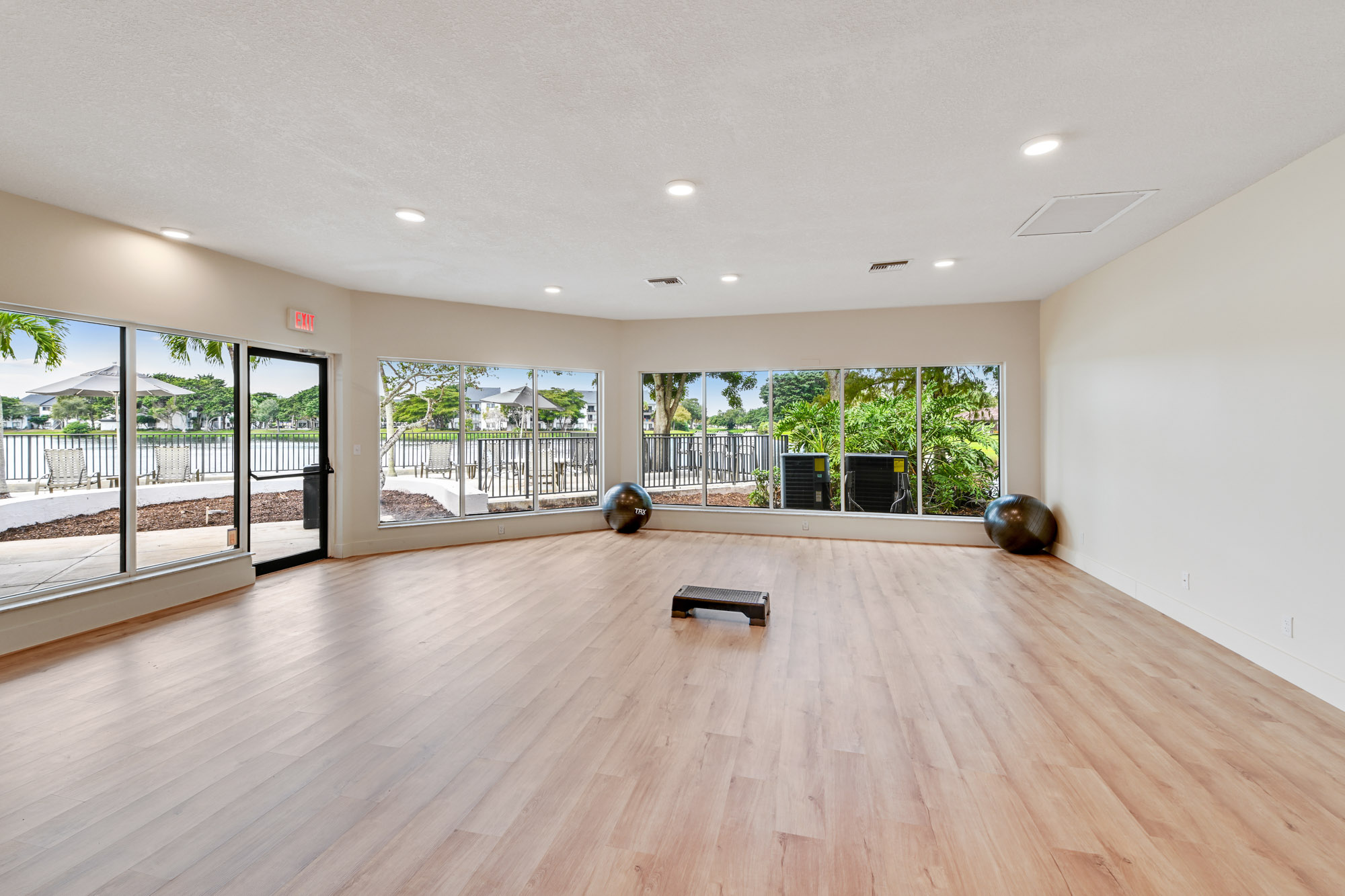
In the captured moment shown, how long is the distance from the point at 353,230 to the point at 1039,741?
5.25 meters

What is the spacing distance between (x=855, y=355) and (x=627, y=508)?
11.5 feet

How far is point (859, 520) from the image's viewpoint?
24.0 feet

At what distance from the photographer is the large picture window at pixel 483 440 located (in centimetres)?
661

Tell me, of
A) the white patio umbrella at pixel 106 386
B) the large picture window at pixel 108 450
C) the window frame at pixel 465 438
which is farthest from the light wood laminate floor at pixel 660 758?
the window frame at pixel 465 438

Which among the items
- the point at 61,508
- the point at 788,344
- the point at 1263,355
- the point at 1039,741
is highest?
the point at 788,344

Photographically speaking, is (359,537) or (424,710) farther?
(359,537)

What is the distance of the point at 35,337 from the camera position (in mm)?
3848

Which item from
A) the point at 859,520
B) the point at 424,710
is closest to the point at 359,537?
the point at 424,710

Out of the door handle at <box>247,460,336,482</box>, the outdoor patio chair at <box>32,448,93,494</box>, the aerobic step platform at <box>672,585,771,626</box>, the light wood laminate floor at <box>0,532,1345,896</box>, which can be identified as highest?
the outdoor patio chair at <box>32,448,93,494</box>

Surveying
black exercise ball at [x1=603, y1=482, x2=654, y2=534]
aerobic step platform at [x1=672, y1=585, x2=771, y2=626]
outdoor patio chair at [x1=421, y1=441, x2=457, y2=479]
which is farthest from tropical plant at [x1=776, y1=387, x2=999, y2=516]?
outdoor patio chair at [x1=421, y1=441, x2=457, y2=479]

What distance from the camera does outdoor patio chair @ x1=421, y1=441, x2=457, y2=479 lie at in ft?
22.2

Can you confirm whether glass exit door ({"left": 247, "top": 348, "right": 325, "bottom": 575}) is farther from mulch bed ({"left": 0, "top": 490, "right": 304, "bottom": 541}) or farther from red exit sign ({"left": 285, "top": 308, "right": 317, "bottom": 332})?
red exit sign ({"left": 285, "top": 308, "right": 317, "bottom": 332})

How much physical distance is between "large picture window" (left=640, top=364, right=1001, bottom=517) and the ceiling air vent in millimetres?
2923

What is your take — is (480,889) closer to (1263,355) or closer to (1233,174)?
(1263,355)
